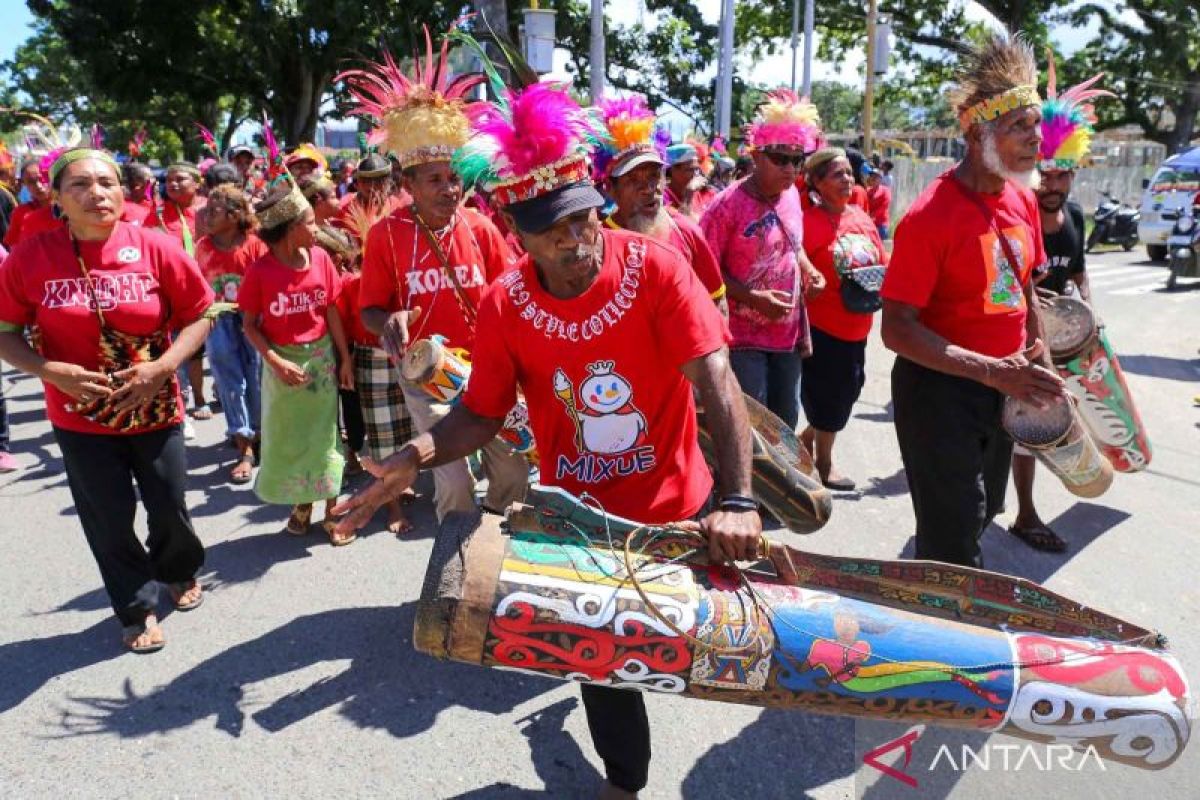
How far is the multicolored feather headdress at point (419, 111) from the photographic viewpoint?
3.73 metres

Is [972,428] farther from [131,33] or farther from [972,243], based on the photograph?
[131,33]

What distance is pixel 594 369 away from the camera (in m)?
2.30

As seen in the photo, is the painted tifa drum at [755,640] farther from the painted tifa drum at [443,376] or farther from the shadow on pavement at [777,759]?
the painted tifa drum at [443,376]

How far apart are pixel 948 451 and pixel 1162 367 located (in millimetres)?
6508

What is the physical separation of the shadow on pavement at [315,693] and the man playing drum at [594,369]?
0.91 metres

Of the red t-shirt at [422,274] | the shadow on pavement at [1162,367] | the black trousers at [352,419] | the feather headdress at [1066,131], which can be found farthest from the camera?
the shadow on pavement at [1162,367]

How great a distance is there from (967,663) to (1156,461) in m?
4.45

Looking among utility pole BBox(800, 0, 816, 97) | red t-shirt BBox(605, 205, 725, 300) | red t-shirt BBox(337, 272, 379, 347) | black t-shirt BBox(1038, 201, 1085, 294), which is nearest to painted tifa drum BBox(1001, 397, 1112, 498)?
black t-shirt BBox(1038, 201, 1085, 294)

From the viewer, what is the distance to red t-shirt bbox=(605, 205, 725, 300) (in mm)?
3969

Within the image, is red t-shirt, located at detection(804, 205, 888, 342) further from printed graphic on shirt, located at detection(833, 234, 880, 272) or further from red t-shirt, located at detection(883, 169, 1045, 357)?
red t-shirt, located at detection(883, 169, 1045, 357)

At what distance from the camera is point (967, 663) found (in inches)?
80.8

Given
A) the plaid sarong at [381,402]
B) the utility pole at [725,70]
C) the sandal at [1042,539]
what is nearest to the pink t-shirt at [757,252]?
the sandal at [1042,539]

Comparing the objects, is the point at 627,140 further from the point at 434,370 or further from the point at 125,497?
the point at 125,497

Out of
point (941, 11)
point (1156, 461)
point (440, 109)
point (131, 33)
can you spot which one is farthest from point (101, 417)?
point (941, 11)
